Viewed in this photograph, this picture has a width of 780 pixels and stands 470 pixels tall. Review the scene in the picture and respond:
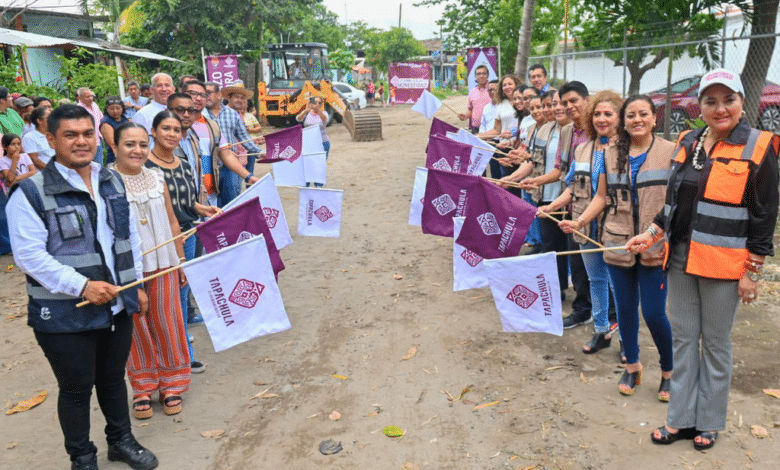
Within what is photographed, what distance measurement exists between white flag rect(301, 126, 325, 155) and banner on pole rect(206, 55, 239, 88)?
11.9 metres

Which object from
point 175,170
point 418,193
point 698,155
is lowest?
point 418,193

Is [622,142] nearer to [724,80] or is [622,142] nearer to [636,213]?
[636,213]

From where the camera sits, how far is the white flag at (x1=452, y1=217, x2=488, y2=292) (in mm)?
5672

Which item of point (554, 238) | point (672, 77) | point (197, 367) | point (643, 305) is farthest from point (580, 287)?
point (672, 77)

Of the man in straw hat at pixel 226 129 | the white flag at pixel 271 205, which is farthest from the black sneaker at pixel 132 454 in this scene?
the man in straw hat at pixel 226 129

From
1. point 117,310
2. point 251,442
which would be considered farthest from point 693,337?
point 117,310

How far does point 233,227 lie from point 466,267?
6.93 ft

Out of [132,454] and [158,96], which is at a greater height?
[158,96]

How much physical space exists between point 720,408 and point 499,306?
147 centimetres

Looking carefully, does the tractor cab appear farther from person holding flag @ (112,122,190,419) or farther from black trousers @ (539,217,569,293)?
person holding flag @ (112,122,190,419)

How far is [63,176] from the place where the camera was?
332cm

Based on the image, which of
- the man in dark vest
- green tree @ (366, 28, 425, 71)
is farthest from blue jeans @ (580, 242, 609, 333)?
green tree @ (366, 28, 425, 71)

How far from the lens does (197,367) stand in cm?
511

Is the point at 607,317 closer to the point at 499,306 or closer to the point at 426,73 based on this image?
the point at 499,306
